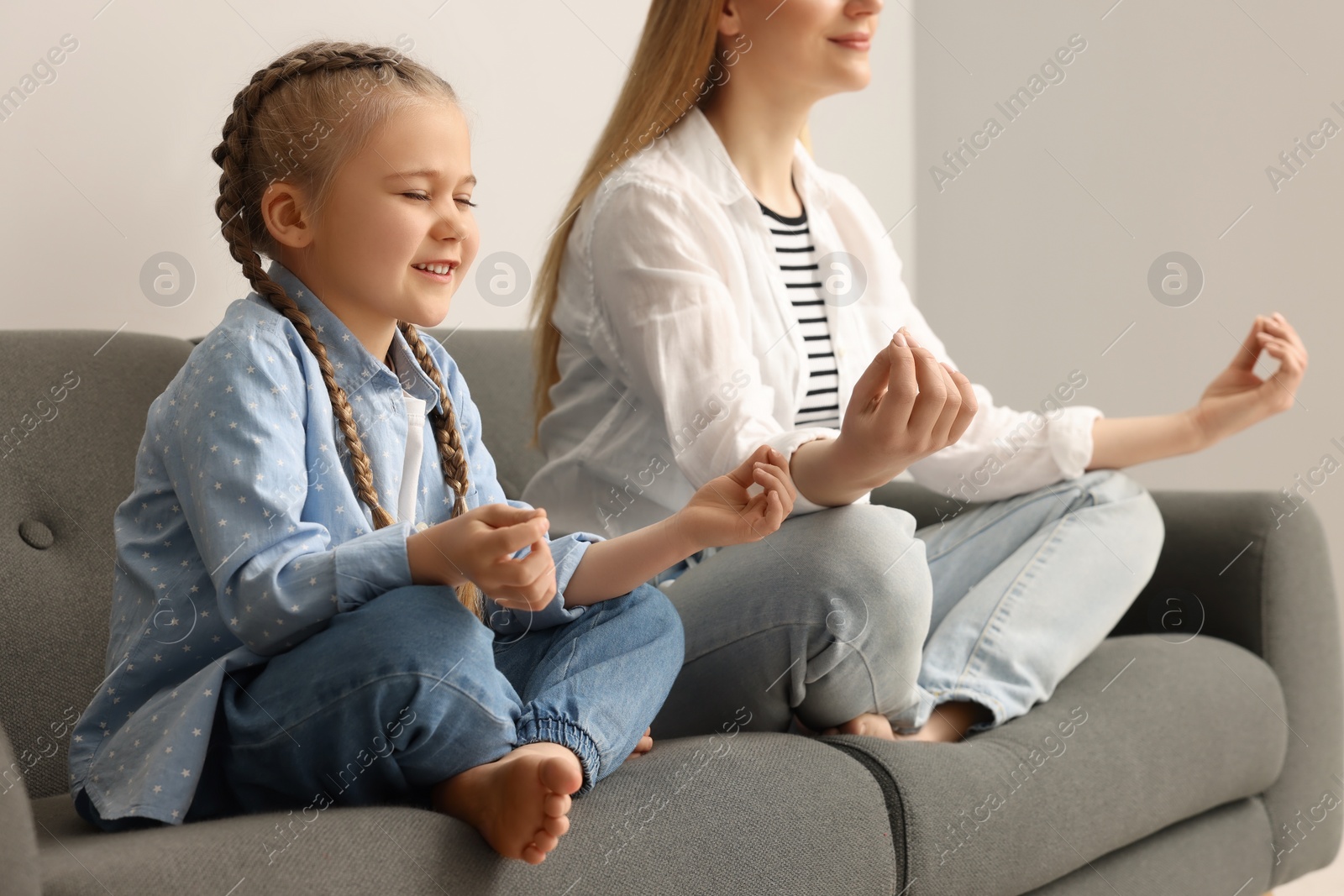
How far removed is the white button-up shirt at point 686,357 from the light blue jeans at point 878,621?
3.9 inches

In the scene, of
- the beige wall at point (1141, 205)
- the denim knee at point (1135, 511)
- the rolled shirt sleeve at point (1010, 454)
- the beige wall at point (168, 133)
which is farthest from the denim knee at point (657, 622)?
the beige wall at point (1141, 205)

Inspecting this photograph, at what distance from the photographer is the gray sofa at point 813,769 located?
0.65m

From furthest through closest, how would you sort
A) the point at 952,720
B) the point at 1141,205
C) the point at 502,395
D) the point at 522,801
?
the point at 1141,205 < the point at 502,395 < the point at 952,720 < the point at 522,801

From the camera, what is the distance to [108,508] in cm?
111

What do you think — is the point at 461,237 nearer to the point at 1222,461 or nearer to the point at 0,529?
the point at 0,529

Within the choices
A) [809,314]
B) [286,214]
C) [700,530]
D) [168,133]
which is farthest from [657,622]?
[168,133]

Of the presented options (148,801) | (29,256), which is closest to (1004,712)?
(148,801)

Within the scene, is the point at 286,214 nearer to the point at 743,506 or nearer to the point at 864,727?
the point at 743,506

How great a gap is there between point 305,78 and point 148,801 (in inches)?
20.7

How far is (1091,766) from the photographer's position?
106 centimetres

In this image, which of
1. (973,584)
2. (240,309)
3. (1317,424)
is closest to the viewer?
(240,309)

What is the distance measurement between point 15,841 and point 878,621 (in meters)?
0.62

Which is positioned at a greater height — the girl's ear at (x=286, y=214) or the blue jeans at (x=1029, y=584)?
the girl's ear at (x=286, y=214)

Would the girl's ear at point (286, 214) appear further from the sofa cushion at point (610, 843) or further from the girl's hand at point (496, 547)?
the sofa cushion at point (610, 843)
